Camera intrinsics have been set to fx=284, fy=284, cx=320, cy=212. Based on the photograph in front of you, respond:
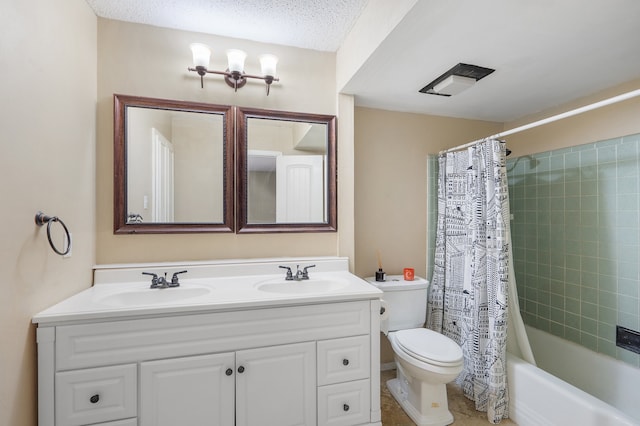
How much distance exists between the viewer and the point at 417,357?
1623mm

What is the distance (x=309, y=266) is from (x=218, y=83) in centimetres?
131

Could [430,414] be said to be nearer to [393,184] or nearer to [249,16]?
[393,184]

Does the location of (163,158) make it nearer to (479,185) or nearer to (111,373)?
(111,373)

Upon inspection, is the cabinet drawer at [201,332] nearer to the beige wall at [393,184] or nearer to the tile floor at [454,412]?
the tile floor at [454,412]

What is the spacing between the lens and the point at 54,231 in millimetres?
1304

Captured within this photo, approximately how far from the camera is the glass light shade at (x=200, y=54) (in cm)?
167

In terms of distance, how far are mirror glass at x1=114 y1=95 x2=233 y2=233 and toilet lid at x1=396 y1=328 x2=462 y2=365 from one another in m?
1.31

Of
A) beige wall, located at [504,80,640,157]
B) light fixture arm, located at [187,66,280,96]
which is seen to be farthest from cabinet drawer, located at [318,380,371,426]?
beige wall, located at [504,80,640,157]

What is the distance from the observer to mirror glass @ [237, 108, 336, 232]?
1.82m

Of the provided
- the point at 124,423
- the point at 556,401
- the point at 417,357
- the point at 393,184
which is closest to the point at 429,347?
the point at 417,357

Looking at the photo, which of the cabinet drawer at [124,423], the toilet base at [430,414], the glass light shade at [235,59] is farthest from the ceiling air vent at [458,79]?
the cabinet drawer at [124,423]

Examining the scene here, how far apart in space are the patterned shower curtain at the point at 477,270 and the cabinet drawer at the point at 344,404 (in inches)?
32.1

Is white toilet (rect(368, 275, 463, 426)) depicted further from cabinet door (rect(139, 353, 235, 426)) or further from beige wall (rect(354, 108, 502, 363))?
cabinet door (rect(139, 353, 235, 426))

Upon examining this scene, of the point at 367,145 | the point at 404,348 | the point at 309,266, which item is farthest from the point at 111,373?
the point at 367,145
